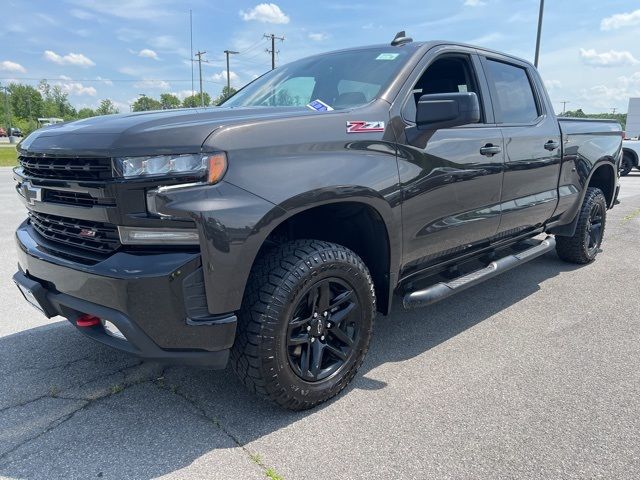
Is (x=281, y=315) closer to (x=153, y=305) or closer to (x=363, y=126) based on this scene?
(x=153, y=305)

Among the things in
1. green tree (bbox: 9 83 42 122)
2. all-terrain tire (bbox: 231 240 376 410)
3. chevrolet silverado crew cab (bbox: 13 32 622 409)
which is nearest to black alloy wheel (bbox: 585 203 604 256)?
chevrolet silverado crew cab (bbox: 13 32 622 409)

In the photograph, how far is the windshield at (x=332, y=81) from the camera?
3.08m

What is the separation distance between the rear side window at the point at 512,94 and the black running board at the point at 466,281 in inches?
42.2

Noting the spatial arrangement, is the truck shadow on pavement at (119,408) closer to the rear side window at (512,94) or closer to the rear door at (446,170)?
the rear door at (446,170)

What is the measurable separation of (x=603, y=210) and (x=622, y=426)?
3748 millimetres

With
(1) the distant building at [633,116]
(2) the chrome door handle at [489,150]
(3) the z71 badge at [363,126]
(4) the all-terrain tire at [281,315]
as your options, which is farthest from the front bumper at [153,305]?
(1) the distant building at [633,116]

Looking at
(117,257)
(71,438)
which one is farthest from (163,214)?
(71,438)

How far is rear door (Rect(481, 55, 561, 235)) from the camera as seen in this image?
3.85 m

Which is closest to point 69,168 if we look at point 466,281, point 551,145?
point 466,281

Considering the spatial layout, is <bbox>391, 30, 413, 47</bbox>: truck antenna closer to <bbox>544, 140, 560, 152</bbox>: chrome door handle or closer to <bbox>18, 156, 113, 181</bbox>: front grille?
<bbox>544, 140, 560, 152</bbox>: chrome door handle

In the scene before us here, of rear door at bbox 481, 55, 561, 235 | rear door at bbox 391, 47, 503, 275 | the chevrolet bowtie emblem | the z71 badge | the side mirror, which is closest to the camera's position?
the chevrolet bowtie emblem

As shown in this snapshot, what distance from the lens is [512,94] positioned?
4.15 m

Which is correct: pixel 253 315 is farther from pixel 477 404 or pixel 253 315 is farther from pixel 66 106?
pixel 66 106

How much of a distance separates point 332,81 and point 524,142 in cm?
166
